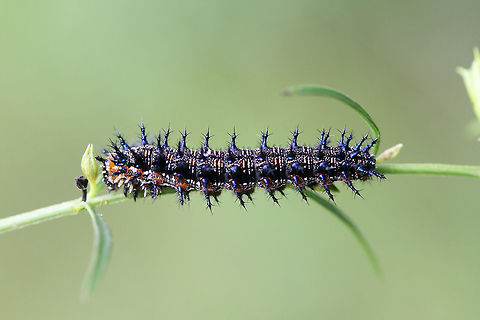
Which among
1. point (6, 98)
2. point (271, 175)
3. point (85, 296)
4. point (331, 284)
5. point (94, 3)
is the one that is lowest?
point (85, 296)

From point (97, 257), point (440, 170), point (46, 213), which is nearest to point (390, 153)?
point (440, 170)

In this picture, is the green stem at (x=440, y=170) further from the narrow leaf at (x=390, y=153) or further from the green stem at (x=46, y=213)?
the green stem at (x=46, y=213)

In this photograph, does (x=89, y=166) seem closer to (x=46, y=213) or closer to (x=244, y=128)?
(x=46, y=213)

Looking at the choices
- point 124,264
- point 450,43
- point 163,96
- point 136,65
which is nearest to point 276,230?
point 124,264

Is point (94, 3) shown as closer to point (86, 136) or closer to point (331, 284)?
point (86, 136)

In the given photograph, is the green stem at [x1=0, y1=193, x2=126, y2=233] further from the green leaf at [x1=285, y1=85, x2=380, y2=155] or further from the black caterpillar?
the green leaf at [x1=285, y1=85, x2=380, y2=155]

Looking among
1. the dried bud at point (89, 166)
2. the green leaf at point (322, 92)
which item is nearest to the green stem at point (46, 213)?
the dried bud at point (89, 166)

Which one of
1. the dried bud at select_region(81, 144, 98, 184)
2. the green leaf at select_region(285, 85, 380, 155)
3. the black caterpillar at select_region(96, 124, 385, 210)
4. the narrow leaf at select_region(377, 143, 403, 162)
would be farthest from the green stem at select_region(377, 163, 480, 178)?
the dried bud at select_region(81, 144, 98, 184)
